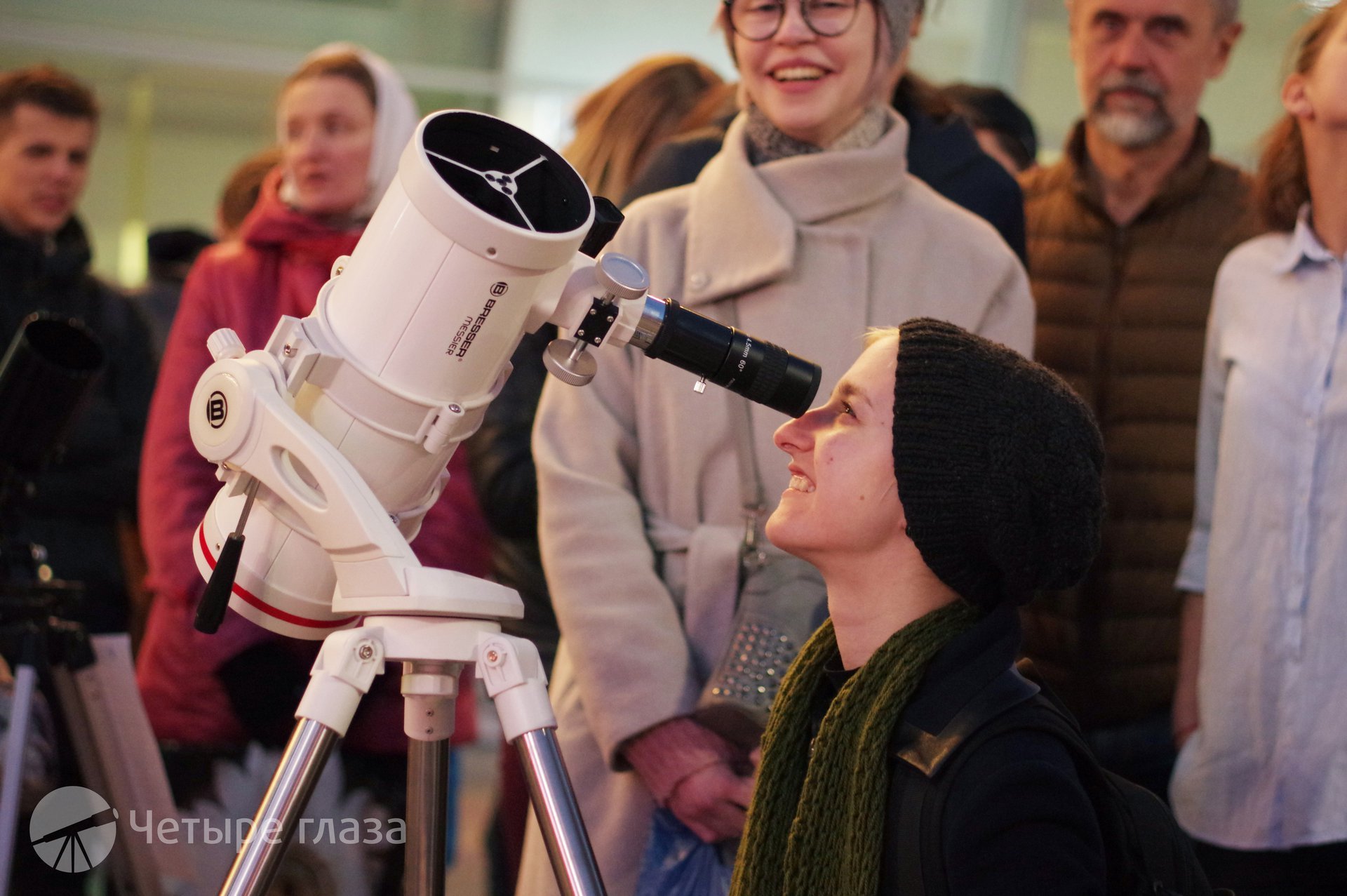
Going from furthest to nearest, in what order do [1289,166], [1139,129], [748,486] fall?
[1139,129] < [1289,166] < [748,486]

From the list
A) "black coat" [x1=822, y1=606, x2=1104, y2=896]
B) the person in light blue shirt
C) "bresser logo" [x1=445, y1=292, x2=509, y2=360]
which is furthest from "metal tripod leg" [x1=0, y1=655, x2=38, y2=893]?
the person in light blue shirt

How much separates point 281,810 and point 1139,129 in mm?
2234

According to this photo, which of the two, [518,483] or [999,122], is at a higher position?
[999,122]

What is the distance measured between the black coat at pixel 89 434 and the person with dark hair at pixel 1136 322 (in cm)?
194

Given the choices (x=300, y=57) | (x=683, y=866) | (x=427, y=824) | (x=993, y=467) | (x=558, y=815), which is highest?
(x=993, y=467)

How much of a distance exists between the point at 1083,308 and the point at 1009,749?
60.8 inches

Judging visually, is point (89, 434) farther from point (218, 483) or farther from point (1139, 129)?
point (1139, 129)

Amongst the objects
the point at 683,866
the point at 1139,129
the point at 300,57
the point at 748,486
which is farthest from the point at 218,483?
the point at 300,57

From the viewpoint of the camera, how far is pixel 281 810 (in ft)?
4.13

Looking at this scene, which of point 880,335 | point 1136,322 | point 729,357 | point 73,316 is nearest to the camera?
point 729,357

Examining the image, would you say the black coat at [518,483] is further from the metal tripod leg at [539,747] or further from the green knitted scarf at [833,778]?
the metal tripod leg at [539,747]

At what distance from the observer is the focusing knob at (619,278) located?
1421 millimetres

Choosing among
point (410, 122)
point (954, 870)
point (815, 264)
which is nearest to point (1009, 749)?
point (954, 870)

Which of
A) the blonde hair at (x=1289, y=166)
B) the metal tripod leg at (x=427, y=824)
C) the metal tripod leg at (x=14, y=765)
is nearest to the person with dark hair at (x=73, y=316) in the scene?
the metal tripod leg at (x=14, y=765)
